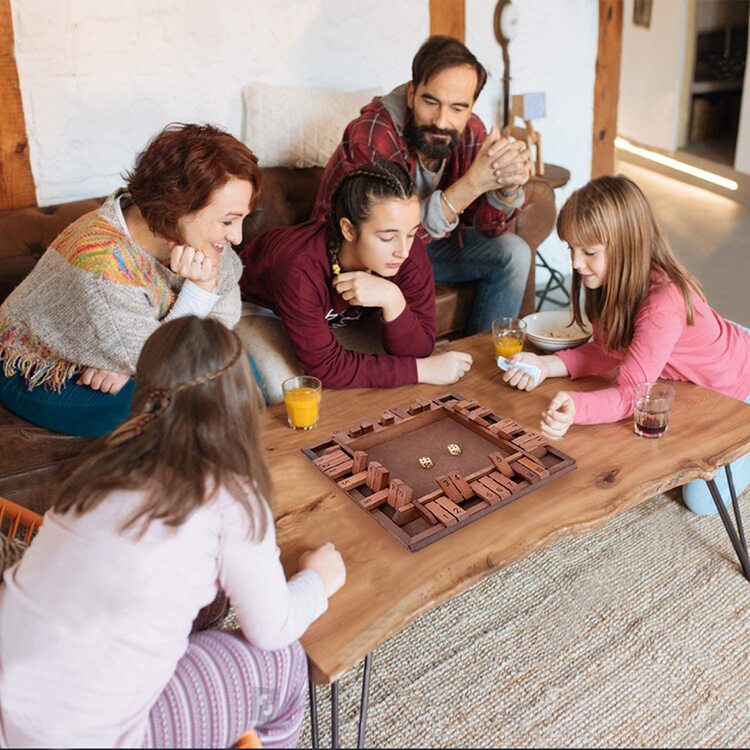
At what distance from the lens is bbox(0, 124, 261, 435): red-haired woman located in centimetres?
193

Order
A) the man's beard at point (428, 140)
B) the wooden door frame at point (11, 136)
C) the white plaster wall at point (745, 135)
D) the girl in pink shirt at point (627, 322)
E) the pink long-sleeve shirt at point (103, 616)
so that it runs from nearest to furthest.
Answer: the pink long-sleeve shirt at point (103, 616) < the girl in pink shirt at point (627, 322) < the wooden door frame at point (11, 136) < the man's beard at point (428, 140) < the white plaster wall at point (745, 135)

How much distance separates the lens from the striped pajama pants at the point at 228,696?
1188 millimetres

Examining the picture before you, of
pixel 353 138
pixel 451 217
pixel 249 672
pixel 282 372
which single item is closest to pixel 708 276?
pixel 451 217

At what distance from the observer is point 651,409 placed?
179 centimetres

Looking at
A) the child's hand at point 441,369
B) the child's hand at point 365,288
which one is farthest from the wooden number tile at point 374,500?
the child's hand at point 365,288

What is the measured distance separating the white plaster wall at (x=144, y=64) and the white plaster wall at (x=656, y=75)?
3.25 m

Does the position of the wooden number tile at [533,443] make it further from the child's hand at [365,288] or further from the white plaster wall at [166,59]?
the white plaster wall at [166,59]

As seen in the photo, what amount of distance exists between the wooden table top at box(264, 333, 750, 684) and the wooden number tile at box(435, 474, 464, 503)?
0.08 meters

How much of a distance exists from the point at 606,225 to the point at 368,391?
0.71 meters

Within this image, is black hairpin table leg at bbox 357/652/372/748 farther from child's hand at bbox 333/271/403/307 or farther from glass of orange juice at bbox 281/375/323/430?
child's hand at bbox 333/271/403/307

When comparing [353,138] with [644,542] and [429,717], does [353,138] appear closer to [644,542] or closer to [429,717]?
[644,542]

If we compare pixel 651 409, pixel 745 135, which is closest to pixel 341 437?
pixel 651 409

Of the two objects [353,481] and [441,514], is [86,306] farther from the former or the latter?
[441,514]

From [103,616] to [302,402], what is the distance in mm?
816
